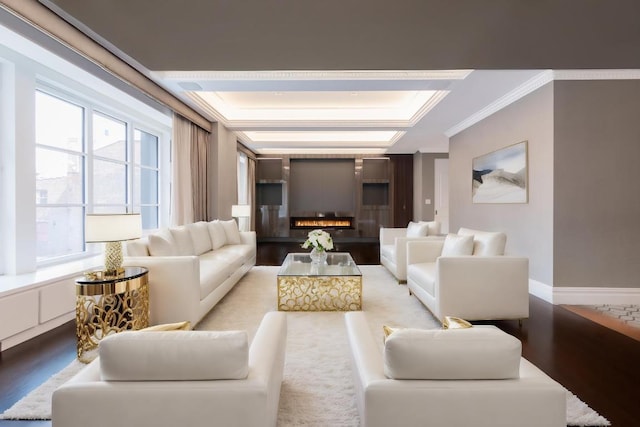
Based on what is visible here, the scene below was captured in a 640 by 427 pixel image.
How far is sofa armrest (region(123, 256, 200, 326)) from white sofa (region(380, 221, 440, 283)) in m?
2.83

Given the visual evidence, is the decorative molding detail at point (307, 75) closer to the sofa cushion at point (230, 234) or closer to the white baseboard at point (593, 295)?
the sofa cushion at point (230, 234)

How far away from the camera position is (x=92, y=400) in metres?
1.10

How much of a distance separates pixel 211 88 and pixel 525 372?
15.2 feet

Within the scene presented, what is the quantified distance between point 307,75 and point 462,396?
12.6 feet

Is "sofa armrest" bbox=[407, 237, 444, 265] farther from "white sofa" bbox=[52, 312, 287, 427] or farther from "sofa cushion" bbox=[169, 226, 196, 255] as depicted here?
"white sofa" bbox=[52, 312, 287, 427]

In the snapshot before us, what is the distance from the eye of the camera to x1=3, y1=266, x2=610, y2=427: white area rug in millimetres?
1815

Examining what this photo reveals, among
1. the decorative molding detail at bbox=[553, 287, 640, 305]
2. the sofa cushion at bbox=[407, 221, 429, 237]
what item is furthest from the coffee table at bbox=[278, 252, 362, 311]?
the decorative molding detail at bbox=[553, 287, 640, 305]

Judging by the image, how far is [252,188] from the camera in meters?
9.40

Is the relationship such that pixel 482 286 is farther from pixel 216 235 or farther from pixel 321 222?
pixel 321 222

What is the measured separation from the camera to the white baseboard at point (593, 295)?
3.87m

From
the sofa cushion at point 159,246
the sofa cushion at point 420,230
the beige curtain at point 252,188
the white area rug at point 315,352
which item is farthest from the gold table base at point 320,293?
the beige curtain at point 252,188

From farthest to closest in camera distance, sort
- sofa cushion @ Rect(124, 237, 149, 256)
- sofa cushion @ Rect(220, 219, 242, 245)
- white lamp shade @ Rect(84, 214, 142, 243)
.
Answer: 1. sofa cushion @ Rect(220, 219, 242, 245)
2. sofa cushion @ Rect(124, 237, 149, 256)
3. white lamp shade @ Rect(84, 214, 142, 243)

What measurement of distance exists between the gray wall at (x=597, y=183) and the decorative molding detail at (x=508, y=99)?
0.66 ft

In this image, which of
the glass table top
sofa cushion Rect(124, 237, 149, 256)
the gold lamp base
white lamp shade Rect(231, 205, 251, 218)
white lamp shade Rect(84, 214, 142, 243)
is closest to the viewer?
white lamp shade Rect(84, 214, 142, 243)
